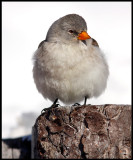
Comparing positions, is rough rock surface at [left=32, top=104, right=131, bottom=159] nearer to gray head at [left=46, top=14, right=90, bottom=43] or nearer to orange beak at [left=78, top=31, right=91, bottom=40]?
orange beak at [left=78, top=31, right=91, bottom=40]

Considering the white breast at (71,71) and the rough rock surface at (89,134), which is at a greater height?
the white breast at (71,71)

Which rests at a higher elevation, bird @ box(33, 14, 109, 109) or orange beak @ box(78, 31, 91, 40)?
orange beak @ box(78, 31, 91, 40)

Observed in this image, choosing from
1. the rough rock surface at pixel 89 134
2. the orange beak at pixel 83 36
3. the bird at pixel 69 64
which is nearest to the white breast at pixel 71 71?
the bird at pixel 69 64

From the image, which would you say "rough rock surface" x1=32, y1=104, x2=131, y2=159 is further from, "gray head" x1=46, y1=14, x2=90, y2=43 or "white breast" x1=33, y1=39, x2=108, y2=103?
"gray head" x1=46, y1=14, x2=90, y2=43

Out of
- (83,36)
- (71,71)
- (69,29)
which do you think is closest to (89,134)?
(71,71)

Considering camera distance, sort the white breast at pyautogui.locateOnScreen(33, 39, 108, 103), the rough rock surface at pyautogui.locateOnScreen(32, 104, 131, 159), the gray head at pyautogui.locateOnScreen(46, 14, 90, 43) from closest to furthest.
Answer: the rough rock surface at pyautogui.locateOnScreen(32, 104, 131, 159) → the white breast at pyautogui.locateOnScreen(33, 39, 108, 103) → the gray head at pyautogui.locateOnScreen(46, 14, 90, 43)

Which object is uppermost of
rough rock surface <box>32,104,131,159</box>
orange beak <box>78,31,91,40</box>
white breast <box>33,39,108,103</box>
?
orange beak <box>78,31,91,40</box>

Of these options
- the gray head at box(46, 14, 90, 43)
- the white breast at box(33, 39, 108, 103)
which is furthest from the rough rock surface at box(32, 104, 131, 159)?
the gray head at box(46, 14, 90, 43)

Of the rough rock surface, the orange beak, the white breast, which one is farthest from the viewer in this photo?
the orange beak

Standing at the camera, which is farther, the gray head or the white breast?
the gray head

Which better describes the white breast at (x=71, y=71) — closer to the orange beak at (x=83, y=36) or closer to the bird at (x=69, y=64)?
the bird at (x=69, y=64)
